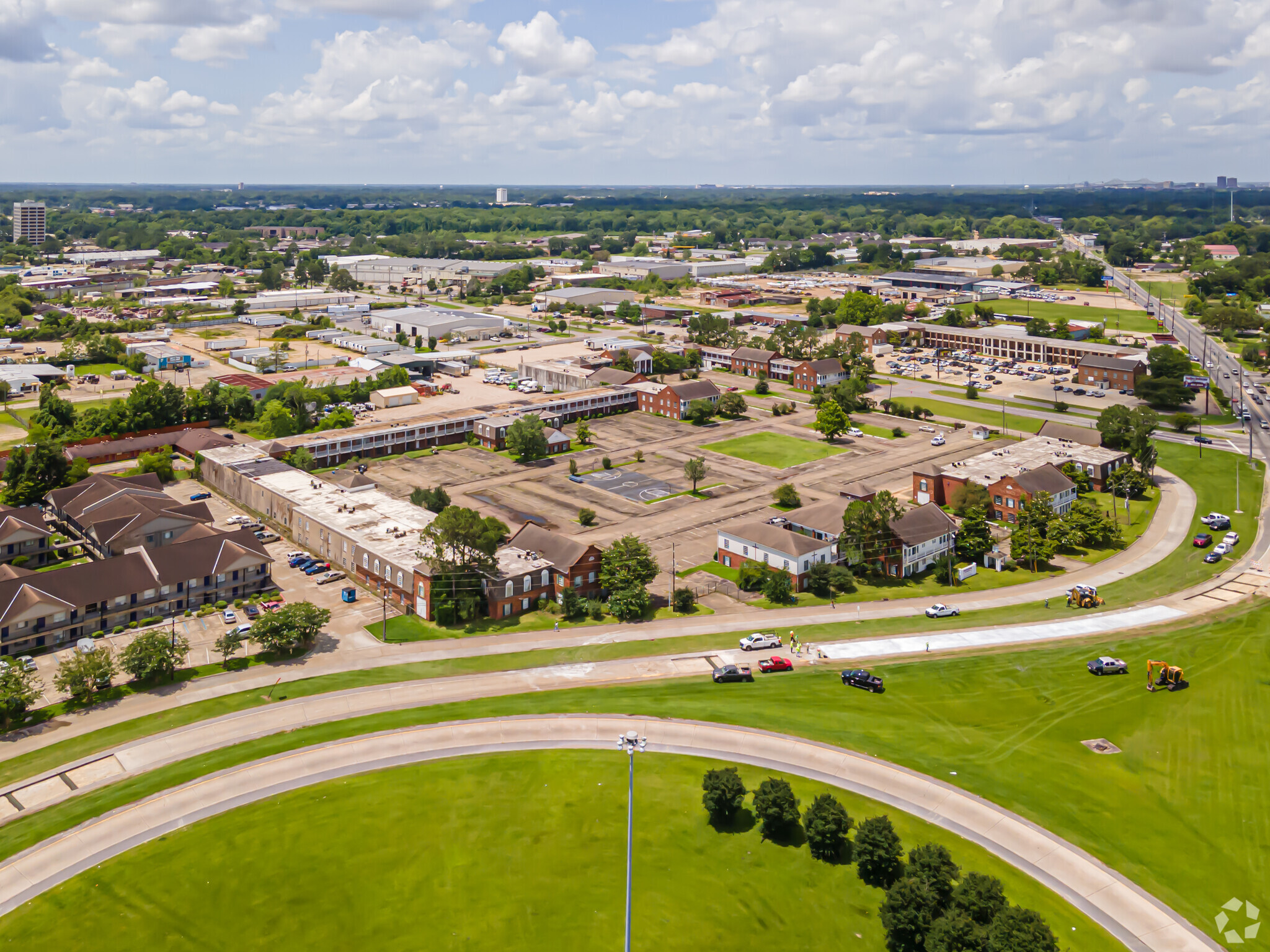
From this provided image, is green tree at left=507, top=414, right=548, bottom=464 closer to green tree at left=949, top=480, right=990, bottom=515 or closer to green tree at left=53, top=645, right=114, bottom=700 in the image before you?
green tree at left=949, top=480, right=990, bottom=515

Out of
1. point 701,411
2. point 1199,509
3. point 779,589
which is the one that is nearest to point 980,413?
point 701,411

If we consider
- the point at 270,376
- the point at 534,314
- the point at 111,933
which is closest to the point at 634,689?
the point at 111,933

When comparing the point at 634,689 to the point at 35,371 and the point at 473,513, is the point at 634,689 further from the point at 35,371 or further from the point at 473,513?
the point at 35,371

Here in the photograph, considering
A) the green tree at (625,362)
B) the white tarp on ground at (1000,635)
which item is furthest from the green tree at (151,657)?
the green tree at (625,362)

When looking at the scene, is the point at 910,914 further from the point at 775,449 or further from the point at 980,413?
the point at 980,413

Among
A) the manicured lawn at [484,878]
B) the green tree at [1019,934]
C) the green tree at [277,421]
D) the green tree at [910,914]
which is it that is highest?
the green tree at [277,421]

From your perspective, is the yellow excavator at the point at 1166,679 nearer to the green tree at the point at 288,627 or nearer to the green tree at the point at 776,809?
the green tree at the point at 776,809
